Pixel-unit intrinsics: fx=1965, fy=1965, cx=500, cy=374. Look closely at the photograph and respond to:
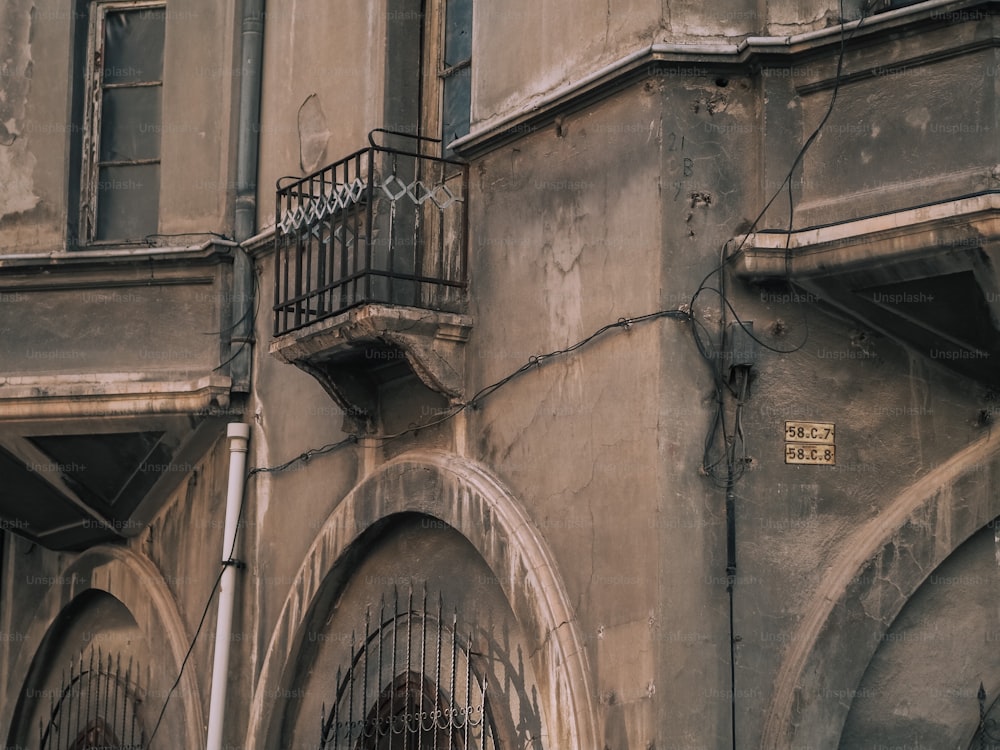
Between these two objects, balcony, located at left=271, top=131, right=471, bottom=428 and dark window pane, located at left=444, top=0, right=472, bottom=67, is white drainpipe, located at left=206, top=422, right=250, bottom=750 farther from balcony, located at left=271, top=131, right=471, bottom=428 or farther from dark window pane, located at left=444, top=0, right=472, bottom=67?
dark window pane, located at left=444, top=0, right=472, bottom=67

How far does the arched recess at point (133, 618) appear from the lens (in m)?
13.7

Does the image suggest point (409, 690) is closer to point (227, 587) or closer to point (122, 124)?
point (227, 587)

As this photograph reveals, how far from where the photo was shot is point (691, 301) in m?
9.71

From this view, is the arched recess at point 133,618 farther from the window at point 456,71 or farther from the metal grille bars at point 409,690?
A: the window at point 456,71

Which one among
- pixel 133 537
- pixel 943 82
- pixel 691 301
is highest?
pixel 943 82

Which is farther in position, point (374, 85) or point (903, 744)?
point (374, 85)

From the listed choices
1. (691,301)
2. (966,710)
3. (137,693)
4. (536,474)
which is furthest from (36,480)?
(966,710)

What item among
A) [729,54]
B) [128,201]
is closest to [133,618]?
[128,201]

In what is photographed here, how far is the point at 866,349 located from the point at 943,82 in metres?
1.37

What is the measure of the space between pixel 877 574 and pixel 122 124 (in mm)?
7298

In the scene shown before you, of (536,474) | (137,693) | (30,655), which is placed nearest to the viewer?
(536,474)

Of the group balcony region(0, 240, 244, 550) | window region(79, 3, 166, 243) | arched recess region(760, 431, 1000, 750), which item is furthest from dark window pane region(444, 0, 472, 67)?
arched recess region(760, 431, 1000, 750)

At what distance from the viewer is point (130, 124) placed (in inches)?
568

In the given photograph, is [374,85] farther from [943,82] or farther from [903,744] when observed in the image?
[903,744]
